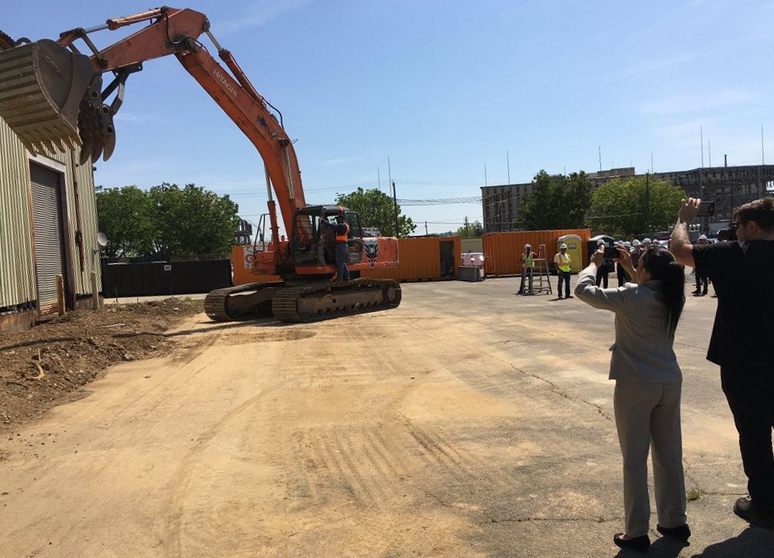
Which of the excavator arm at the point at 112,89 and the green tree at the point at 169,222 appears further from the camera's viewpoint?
the green tree at the point at 169,222

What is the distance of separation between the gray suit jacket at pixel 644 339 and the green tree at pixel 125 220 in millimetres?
68020

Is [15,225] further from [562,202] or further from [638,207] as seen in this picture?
[638,207]

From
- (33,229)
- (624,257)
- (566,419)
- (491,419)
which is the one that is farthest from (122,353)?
(624,257)

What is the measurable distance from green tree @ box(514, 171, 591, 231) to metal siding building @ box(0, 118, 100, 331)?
2220 inches

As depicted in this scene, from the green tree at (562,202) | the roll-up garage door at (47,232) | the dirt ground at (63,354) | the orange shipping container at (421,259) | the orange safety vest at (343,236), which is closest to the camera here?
the dirt ground at (63,354)

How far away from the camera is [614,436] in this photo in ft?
18.3

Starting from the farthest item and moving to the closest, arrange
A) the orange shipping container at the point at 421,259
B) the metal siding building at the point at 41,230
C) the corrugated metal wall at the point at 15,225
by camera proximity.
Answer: the orange shipping container at the point at 421,259 → the metal siding building at the point at 41,230 → the corrugated metal wall at the point at 15,225

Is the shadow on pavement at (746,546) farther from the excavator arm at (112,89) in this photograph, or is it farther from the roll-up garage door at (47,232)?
the roll-up garage door at (47,232)

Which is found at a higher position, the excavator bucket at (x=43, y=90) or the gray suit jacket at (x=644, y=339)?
the excavator bucket at (x=43, y=90)

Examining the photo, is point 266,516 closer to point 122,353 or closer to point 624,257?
point 624,257

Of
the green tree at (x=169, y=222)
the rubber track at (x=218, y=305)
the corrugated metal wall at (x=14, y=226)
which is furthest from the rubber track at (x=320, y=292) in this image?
the green tree at (x=169, y=222)

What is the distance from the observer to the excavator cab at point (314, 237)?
52.9 ft

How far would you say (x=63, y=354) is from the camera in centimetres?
962

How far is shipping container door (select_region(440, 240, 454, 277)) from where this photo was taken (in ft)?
116
